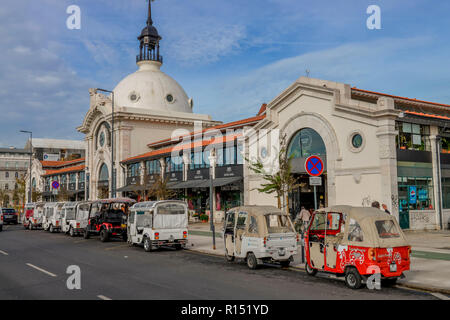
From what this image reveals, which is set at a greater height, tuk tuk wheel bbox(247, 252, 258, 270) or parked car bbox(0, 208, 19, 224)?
parked car bbox(0, 208, 19, 224)

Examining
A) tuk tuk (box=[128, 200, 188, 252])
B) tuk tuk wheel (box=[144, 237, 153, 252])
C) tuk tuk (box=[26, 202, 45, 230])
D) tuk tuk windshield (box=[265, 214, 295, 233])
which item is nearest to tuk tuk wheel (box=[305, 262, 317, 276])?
tuk tuk windshield (box=[265, 214, 295, 233])

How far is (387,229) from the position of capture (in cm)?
1048

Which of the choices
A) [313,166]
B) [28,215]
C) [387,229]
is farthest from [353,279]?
[28,215]

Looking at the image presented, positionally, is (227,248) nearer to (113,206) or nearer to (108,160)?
(113,206)

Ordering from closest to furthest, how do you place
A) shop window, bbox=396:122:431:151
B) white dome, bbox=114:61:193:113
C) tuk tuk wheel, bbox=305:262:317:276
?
tuk tuk wheel, bbox=305:262:317:276 → shop window, bbox=396:122:431:151 → white dome, bbox=114:61:193:113

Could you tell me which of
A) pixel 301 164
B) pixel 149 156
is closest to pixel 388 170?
pixel 301 164

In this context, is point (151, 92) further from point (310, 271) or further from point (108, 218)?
point (310, 271)

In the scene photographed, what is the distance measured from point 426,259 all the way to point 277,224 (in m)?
5.25

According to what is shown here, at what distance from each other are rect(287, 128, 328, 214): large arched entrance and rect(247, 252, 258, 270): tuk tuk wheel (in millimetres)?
11726

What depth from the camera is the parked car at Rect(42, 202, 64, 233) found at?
3110 cm

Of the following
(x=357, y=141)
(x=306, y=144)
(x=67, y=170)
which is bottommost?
(x=357, y=141)

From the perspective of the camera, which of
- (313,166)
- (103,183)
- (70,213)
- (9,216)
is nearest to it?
(313,166)

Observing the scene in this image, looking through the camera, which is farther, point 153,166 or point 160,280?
point 153,166

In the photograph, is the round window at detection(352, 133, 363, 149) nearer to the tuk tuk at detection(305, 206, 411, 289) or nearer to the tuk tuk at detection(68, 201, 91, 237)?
the tuk tuk at detection(305, 206, 411, 289)
